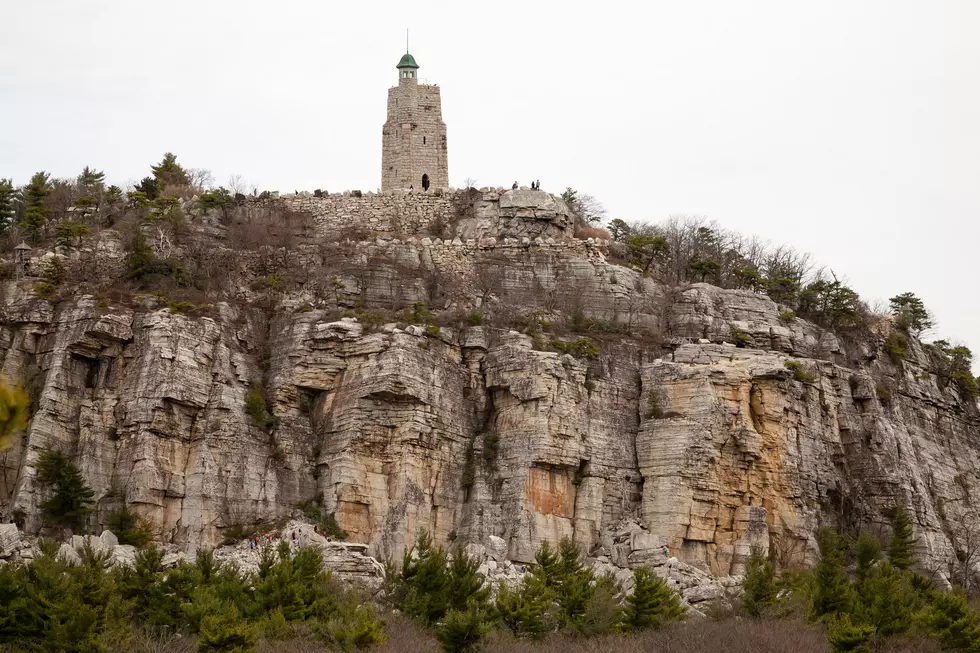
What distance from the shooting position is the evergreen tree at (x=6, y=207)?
216 feet

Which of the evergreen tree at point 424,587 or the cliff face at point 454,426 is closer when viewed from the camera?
the evergreen tree at point 424,587

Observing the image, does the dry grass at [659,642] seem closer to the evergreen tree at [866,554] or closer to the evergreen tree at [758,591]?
the evergreen tree at [758,591]

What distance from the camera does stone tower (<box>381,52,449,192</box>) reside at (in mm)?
74812

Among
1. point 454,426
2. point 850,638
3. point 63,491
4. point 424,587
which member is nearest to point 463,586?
point 424,587

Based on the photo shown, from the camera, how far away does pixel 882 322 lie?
70.0 metres

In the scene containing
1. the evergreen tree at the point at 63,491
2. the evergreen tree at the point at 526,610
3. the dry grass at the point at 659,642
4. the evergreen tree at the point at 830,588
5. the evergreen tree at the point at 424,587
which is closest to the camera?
the dry grass at the point at 659,642

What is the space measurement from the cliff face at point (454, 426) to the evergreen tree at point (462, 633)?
8830 mm

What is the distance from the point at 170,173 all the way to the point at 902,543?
122ft

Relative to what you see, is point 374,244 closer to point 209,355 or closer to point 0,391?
point 209,355

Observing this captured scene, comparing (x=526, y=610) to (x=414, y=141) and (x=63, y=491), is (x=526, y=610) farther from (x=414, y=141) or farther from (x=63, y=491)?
(x=414, y=141)

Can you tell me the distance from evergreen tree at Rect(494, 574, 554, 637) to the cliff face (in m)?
5.17

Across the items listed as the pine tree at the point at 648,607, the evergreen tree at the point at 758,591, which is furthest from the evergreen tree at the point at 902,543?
the pine tree at the point at 648,607

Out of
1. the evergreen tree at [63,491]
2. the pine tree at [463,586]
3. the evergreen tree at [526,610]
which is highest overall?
the evergreen tree at [63,491]

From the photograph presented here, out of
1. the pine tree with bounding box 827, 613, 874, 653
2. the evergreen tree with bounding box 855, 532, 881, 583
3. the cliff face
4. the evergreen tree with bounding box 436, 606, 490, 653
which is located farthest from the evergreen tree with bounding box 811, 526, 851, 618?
the evergreen tree with bounding box 436, 606, 490, 653
